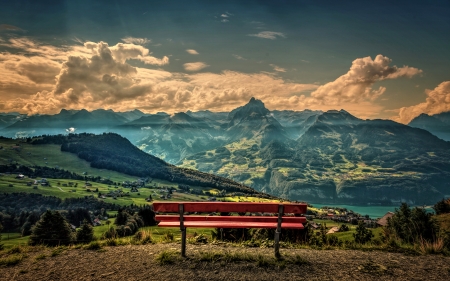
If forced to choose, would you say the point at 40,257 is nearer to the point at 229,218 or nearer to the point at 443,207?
the point at 229,218

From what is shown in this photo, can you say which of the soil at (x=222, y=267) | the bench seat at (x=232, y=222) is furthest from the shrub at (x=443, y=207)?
the bench seat at (x=232, y=222)

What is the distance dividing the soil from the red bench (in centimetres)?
97

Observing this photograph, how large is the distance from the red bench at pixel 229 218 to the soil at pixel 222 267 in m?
0.97

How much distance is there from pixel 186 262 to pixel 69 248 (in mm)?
4677

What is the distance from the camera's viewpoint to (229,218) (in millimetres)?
9727

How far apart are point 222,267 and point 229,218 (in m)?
1.66

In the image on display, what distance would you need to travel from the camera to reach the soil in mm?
7969

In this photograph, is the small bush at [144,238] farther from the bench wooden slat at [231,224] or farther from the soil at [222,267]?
the bench wooden slat at [231,224]

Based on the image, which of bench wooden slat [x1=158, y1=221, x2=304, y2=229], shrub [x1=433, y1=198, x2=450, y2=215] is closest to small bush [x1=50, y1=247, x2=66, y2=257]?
bench wooden slat [x1=158, y1=221, x2=304, y2=229]

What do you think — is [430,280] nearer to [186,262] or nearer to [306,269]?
[306,269]

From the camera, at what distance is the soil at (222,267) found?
7969mm

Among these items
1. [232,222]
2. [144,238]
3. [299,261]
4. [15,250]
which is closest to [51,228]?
[15,250]

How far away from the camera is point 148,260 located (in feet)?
29.9

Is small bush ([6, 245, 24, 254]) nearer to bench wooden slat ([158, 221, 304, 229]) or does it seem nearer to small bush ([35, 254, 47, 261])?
small bush ([35, 254, 47, 261])
